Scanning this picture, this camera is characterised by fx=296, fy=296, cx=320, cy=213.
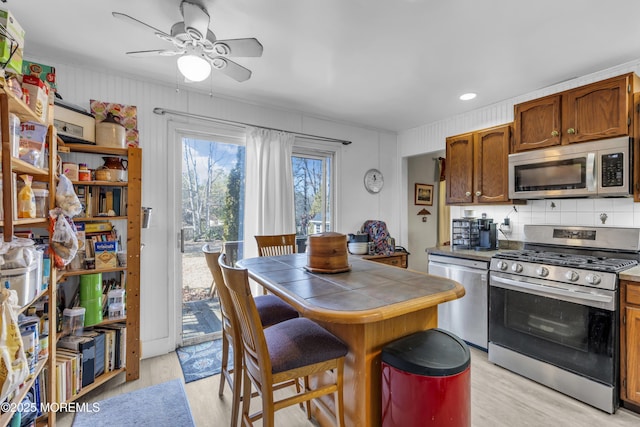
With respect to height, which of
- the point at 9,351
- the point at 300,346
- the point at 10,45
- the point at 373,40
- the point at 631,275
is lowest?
the point at 300,346

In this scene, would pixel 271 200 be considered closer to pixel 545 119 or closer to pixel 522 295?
pixel 522 295

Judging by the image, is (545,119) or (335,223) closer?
(545,119)

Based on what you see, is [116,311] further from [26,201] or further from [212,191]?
[212,191]

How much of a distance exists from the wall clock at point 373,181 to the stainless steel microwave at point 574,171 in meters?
1.71

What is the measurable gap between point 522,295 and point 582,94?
1.68 meters

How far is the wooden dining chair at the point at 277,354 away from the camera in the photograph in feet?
4.00

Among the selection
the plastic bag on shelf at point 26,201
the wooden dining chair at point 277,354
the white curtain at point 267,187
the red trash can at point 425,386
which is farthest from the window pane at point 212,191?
the red trash can at point 425,386

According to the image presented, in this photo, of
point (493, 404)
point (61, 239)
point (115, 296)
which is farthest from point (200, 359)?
point (493, 404)

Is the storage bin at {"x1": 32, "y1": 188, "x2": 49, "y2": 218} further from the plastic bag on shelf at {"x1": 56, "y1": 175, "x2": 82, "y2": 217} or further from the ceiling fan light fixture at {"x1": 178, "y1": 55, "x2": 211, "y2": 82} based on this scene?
the ceiling fan light fixture at {"x1": 178, "y1": 55, "x2": 211, "y2": 82}

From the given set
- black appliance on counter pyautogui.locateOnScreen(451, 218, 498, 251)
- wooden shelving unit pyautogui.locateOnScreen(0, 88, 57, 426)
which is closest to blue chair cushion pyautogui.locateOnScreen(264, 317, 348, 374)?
wooden shelving unit pyautogui.locateOnScreen(0, 88, 57, 426)

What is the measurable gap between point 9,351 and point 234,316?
2.83ft

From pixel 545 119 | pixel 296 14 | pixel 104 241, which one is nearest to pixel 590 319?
pixel 545 119

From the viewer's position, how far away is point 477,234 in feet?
10.3

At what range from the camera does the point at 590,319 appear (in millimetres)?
2020
